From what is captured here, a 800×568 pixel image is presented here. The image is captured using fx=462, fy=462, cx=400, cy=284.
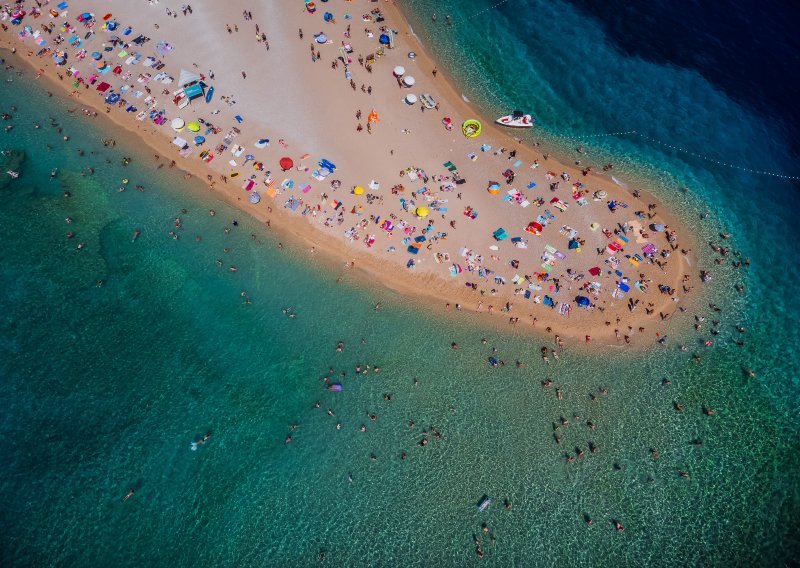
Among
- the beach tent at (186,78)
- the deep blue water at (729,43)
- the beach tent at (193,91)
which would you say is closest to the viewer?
the beach tent at (193,91)

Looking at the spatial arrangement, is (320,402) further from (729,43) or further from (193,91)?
(729,43)

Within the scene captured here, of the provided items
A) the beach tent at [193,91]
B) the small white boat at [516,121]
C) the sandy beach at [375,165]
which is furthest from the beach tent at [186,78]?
the small white boat at [516,121]

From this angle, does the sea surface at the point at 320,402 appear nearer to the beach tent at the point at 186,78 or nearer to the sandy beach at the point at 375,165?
the sandy beach at the point at 375,165

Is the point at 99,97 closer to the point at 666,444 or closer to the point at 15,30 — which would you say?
the point at 15,30

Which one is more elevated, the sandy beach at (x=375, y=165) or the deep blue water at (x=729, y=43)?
the deep blue water at (x=729, y=43)

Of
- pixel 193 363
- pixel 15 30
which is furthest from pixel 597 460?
pixel 15 30
